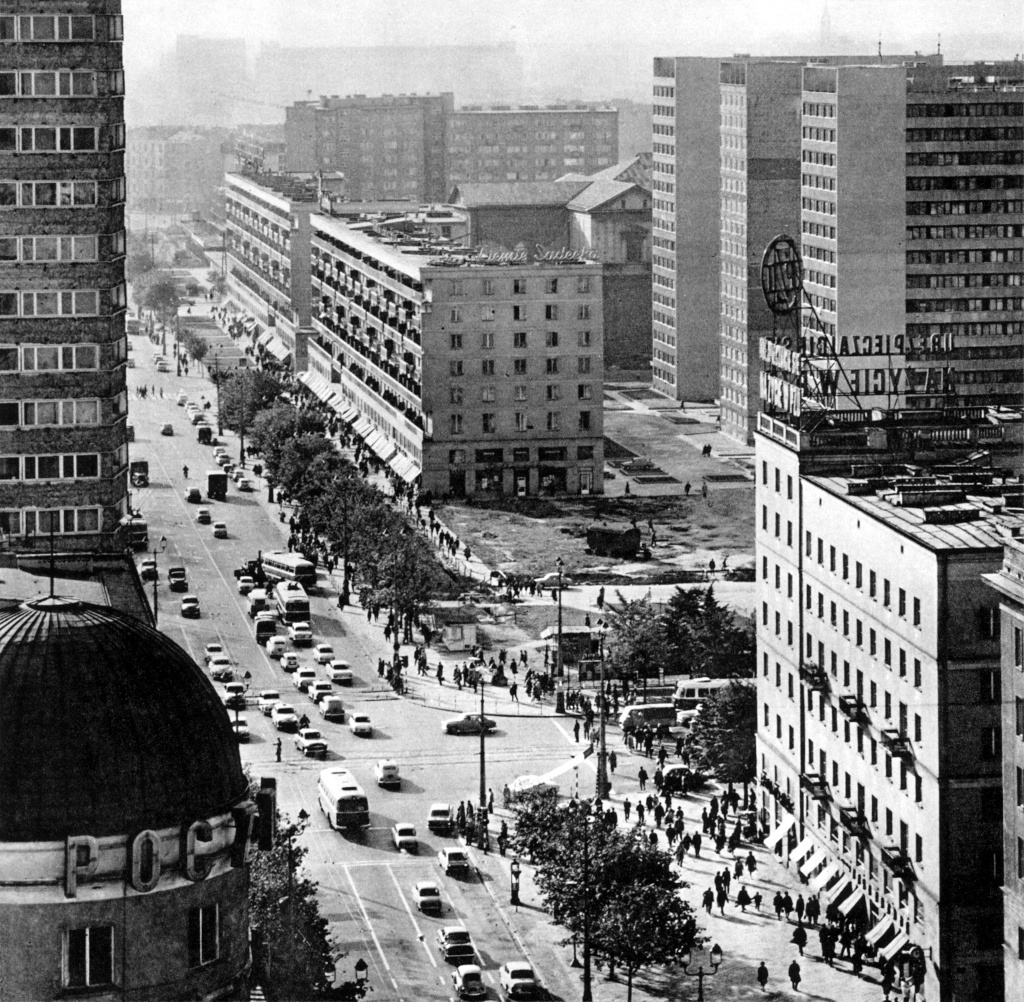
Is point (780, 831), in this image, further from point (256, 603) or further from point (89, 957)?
point (89, 957)

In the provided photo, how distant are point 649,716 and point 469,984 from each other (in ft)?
104

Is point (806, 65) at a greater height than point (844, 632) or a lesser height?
greater

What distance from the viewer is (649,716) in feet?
343

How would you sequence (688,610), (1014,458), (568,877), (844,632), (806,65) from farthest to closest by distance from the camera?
(806,65)
(688,610)
(1014,458)
(844,632)
(568,877)

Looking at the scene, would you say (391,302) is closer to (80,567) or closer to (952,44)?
(952,44)

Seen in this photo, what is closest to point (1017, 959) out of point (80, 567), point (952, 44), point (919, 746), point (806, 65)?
point (919, 746)

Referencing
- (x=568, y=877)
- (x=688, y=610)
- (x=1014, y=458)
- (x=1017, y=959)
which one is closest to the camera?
(x=1017, y=959)

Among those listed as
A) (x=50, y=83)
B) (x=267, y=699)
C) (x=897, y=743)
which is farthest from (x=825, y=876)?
(x=50, y=83)

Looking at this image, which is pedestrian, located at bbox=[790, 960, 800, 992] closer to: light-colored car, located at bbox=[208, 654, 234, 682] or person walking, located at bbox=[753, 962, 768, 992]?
person walking, located at bbox=[753, 962, 768, 992]

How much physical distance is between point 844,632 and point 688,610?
28.9 metres

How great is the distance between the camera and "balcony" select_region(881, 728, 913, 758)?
78.1m

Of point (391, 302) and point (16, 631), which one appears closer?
point (16, 631)

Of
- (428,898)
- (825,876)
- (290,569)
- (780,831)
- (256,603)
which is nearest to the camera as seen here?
(428,898)

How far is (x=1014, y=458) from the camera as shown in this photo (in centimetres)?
9219
